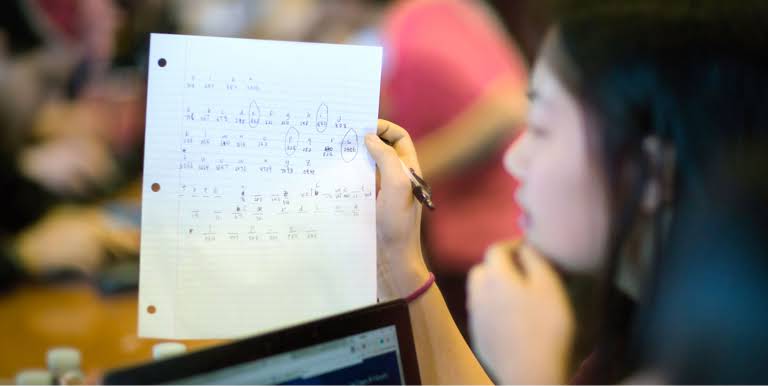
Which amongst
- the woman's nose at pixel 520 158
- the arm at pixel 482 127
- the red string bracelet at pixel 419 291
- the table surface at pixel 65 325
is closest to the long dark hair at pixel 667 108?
the woman's nose at pixel 520 158

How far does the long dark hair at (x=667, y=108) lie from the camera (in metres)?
0.70

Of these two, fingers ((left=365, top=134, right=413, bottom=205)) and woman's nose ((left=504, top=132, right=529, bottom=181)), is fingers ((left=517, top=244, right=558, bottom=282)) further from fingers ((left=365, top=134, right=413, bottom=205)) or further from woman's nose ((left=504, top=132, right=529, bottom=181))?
fingers ((left=365, top=134, right=413, bottom=205))

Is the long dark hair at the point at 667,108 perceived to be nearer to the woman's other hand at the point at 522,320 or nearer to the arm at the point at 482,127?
the woman's other hand at the point at 522,320

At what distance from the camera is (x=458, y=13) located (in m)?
1.47

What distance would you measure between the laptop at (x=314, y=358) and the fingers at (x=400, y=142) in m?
0.15

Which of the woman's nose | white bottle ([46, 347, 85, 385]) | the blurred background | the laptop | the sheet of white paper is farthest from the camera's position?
the blurred background

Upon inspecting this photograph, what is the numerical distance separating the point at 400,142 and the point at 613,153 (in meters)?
0.26

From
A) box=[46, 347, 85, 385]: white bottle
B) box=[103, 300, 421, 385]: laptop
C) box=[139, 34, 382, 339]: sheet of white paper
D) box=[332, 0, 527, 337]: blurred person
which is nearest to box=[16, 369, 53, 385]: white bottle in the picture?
box=[46, 347, 85, 385]: white bottle

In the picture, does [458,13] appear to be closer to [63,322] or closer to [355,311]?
[355,311]

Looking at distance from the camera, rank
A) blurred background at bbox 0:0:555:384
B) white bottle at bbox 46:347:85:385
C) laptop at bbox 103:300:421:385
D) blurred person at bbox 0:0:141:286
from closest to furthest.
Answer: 1. laptop at bbox 103:300:421:385
2. white bottle at bbox 46:347:85:385
3. blurred background at bbox 0:0:555:384
4. blurred person at bbox 0:0:141:286

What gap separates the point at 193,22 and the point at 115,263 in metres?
0.58

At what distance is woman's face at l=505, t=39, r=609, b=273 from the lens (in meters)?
0.85

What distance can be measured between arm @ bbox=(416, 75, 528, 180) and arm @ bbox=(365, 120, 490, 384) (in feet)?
2.19

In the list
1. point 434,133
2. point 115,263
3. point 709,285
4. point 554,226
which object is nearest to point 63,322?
point 115,263
